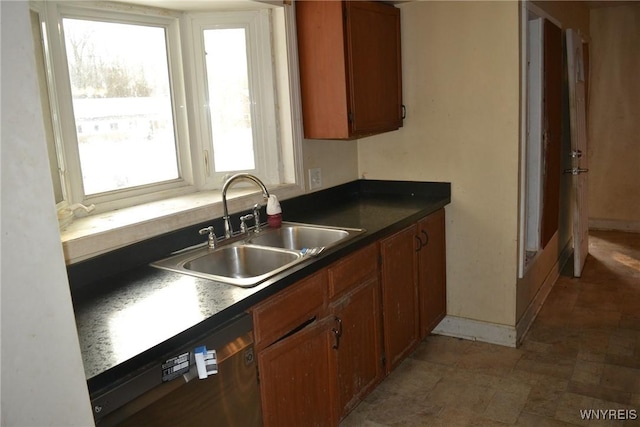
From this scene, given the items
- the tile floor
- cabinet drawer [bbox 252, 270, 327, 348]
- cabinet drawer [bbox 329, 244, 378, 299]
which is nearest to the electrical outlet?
cabinet drawer [bbox 329, 244, 378, 299]

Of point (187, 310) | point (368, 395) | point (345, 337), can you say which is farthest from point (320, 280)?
point (368, 395)

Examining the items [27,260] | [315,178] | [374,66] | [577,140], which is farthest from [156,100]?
[577,140]

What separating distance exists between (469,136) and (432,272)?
0.81 meters

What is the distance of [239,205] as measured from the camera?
2449 mm

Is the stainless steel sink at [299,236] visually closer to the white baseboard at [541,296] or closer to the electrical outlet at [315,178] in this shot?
the electrical outlet at [315,178]

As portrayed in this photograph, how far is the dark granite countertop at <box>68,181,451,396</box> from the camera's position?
1.24m

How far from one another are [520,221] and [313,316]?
5.14 ft

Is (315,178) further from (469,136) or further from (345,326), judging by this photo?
(345,326)

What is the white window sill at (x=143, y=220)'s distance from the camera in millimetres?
1786

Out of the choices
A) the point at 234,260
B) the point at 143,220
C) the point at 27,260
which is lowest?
the point at 234,260

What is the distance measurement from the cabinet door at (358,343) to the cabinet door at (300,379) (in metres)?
0.10

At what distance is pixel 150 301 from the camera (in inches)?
63.0

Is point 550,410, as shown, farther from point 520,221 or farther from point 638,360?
point 520,221

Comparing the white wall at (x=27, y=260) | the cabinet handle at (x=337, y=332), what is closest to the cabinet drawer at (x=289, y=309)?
the cabinet handle at (x=337, y=332)
